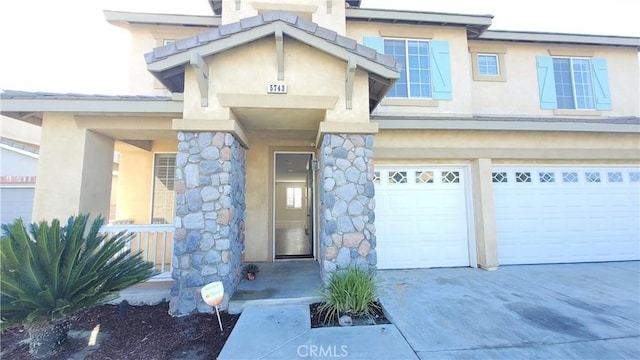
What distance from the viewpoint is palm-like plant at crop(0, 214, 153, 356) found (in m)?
2.81

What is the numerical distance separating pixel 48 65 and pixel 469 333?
16.3 m

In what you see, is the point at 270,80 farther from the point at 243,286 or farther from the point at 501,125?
the point at 501,125

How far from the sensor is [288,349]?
3.10 m

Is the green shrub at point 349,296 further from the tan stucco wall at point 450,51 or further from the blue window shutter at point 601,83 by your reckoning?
the blue window shutter at point 601,83

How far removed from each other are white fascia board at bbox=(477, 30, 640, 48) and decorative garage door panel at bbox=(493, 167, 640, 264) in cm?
395

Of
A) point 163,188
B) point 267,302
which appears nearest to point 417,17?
point 267,302

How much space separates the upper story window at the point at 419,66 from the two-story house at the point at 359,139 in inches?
1.6

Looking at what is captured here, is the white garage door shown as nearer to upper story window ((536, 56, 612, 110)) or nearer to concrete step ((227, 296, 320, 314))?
concrete step ((227, 296, 320, 314))

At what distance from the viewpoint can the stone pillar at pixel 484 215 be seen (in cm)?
630

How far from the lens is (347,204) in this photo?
440 centimetres

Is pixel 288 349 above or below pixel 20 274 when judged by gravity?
below

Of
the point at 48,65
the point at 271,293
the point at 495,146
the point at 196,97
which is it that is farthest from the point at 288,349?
the point at 48,65

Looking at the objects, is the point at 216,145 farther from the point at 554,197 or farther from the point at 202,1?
the point at 554,197

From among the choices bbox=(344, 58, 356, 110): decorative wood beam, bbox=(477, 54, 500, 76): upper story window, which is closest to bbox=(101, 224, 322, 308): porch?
bbox=(344, 58, 356, 110): decorative wood beam
